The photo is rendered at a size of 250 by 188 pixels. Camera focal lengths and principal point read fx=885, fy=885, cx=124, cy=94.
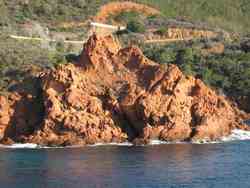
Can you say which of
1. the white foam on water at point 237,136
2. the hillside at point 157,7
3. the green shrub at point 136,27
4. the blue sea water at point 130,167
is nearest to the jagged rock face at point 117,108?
the white foam on water at point 237,136

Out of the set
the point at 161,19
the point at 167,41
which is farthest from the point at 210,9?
the point at 167,41

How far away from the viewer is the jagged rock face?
7300cm

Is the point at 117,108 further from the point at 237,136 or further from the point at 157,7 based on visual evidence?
the point at 157,7

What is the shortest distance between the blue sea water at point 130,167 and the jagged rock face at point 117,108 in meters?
2.22

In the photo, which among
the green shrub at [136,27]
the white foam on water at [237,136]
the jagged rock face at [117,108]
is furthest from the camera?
the green shrub at [136,27]

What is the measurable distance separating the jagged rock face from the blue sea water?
2223 mm

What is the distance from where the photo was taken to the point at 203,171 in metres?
59.9

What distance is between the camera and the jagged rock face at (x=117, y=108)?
73.0m

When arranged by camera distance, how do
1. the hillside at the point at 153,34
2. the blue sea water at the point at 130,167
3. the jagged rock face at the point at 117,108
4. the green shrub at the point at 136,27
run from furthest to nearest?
the green shrub at the point at 136,27 < the hillside at the point at 153,34 < the jagged rock face at the point at 117,108 < the blue sea water at the point at 130,167

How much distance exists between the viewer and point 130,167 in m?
61.7

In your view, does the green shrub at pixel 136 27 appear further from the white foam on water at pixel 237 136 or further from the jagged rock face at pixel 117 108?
the jagged rock face at pixel 117 108

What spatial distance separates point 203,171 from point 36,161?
41.7 feet

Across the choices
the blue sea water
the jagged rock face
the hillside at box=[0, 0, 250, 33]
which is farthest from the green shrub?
the blue sea water

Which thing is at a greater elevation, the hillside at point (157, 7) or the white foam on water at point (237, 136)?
the hillside at point (157, 7)
